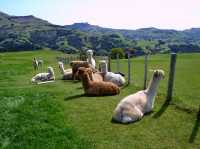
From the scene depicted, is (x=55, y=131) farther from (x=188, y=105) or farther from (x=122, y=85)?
(x=122, y=85)

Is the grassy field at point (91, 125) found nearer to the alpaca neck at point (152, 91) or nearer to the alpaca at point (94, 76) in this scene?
the alpaca neck at point (152, 91)

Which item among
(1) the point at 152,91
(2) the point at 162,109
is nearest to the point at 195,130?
(2) the point at 162,109

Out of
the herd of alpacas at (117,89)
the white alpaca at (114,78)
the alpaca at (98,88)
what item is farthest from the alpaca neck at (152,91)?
the white alpaca at (114,78)

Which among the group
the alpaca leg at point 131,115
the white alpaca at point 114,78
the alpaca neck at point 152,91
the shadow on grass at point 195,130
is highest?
the alpaca neck at point 152,91

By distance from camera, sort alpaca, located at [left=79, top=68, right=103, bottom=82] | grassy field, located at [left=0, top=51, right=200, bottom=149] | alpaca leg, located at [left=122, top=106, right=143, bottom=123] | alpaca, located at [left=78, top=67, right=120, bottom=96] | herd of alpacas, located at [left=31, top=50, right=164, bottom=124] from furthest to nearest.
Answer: alpaca, located at [left=79, top=68, right=103, bottom=82] < alpaca, located at [left=78, top=67, right=120, bottom=96] < herd of alpacas, located at [left=31, top=50, right=164, bottom=124] < alpaca leg, located at [left=122, top=106, right=143, bottom=123] < grassy field, located at [left=0, top=51, right=200, bottom=149]

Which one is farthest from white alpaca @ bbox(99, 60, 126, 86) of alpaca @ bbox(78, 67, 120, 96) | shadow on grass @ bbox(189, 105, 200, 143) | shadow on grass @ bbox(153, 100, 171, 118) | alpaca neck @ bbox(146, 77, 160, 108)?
shadow on grass @ bbox(189, 105, 200, 143)

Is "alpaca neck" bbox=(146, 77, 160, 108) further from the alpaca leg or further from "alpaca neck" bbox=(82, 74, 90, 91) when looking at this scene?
"alpaca neck" bbox=(82, 74, 90, 91)

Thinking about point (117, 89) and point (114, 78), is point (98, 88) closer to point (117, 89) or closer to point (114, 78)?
point (117, 89)

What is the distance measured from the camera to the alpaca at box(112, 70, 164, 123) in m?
8.84

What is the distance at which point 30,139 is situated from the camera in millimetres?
7746

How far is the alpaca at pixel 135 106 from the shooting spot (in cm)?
884

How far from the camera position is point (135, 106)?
9.21 metres

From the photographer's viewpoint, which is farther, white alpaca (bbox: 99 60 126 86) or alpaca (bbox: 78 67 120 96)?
white alpaca (bbox: 99 60 126 86)

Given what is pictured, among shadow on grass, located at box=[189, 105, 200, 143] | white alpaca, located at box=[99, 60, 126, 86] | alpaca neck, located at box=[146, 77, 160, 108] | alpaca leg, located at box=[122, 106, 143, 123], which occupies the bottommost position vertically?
white alpaca, located at box=[99, 60, 126, 86]
